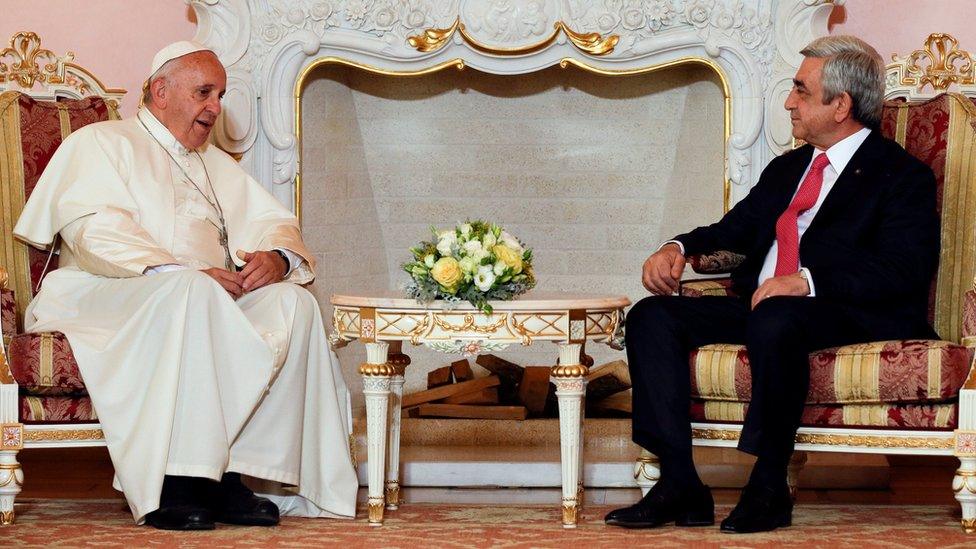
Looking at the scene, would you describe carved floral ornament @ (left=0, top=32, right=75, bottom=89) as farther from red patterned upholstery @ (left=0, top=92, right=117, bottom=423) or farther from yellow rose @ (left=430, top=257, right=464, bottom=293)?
yellow rose @ (left=430, top=257, right=464, bottom=293)

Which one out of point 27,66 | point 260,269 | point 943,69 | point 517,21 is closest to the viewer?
point 260,269

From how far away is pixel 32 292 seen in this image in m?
4.08

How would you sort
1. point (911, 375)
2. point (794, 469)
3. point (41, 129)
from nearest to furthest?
point (911, 375)
point (794, 469)
point (41, 129)

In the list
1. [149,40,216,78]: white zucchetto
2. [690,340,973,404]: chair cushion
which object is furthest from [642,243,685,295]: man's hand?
[149,40,216,78]: white zucchetto

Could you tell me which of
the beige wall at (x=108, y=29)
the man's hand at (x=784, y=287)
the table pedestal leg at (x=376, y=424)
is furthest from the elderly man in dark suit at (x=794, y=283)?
the beige wall at (x=108, y=29)

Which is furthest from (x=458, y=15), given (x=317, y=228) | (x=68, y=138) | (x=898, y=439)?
(x=898, y=439)

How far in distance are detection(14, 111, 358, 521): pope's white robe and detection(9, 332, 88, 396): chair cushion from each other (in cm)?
4

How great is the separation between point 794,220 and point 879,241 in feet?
0.86

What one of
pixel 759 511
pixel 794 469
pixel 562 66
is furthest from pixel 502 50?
pixel 759 511

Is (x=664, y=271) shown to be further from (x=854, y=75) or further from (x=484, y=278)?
(x=854, y=75)

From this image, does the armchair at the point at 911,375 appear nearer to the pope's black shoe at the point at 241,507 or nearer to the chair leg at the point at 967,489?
the chair leg at the point at 967,489

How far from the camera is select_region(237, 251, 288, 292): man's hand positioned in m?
3.81

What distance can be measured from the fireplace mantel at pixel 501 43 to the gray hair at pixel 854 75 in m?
0.89

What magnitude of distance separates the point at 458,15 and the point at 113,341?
74.4 inches
